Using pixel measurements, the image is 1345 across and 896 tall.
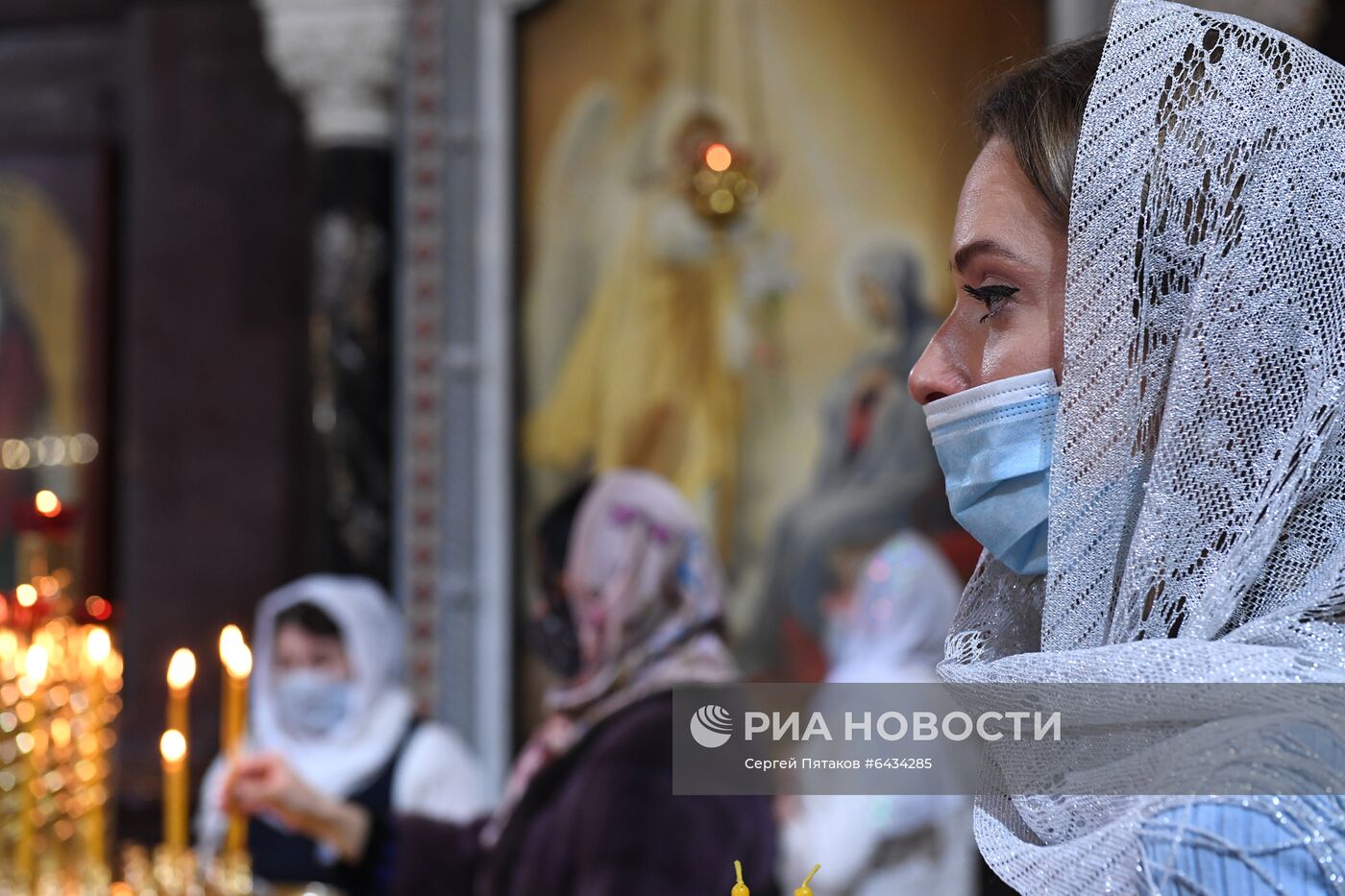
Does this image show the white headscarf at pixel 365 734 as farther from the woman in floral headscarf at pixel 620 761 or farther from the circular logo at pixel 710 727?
the circular logo at pixel 710 727

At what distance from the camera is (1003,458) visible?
1149mm

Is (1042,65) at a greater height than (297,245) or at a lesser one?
lesser

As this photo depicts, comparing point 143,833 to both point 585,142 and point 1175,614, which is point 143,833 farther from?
point 1175,614

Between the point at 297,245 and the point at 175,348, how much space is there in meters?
0.59

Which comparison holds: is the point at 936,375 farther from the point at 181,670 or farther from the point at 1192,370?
the point at 181,670

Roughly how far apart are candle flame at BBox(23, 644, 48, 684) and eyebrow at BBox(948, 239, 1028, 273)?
A: 2054 mm

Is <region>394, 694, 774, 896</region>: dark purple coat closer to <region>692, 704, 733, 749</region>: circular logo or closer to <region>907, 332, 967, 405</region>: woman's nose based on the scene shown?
<region>692, 704, 733, 749</region>: circular logo

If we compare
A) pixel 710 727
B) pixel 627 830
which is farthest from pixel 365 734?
pixel 710 727

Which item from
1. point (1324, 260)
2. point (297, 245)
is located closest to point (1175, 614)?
point (1324, 260)

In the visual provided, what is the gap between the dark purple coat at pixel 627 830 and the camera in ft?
9.78

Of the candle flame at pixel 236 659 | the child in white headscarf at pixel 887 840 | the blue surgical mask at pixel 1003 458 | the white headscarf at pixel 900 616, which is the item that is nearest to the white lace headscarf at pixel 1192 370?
the blue surgical mask at pixel 1003 458

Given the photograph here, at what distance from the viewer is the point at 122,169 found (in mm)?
6730

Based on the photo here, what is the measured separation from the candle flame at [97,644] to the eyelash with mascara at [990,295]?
2.10 m

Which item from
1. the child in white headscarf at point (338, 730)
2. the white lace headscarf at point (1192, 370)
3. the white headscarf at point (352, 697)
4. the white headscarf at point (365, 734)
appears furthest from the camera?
the white headscarf at point (352, 697)
